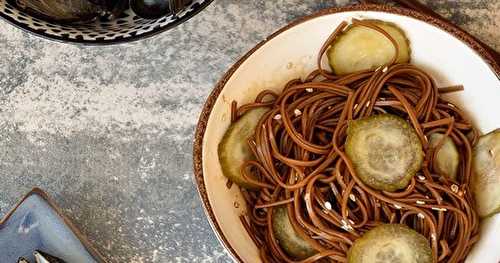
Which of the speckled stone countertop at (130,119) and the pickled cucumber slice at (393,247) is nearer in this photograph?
the pickled cucumber slice at (393,247)

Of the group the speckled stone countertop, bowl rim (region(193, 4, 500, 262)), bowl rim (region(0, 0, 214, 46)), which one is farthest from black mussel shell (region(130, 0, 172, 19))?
the speckled stone countertop

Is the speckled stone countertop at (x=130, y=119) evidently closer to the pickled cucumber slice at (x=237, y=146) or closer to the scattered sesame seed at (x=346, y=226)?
the pickled cucumber slice at (x=237, y=146)

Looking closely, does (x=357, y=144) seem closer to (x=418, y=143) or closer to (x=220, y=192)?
(x=418, y=143)

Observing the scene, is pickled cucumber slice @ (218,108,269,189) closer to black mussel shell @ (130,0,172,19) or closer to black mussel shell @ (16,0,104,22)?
black mussel shell @ (130,0,172,19)

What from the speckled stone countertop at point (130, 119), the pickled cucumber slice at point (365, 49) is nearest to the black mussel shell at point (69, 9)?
the speckled stone countertop at point (130, 119)

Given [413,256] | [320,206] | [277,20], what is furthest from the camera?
[277,20]

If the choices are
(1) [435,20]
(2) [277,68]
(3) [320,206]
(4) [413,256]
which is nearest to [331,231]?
(3) [320,206]

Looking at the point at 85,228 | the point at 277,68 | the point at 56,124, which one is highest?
the point at 277,68
